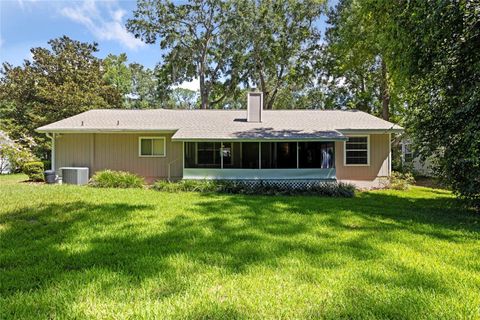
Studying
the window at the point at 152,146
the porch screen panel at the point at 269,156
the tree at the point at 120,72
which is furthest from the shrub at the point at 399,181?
the tree at the point at 120,72

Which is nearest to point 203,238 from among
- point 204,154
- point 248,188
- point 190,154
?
point 248,188

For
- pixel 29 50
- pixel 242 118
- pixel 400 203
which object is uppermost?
pixel 29 50

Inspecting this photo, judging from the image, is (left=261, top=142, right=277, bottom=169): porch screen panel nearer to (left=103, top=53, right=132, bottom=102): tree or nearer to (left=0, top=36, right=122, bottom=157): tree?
(left=0, top=36, right=122, bottom=157): tree

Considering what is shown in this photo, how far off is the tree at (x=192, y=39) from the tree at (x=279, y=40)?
133 centimetres

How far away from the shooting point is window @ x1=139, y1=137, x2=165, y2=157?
1447 centimetres

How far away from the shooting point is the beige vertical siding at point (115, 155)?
1430 centimetres

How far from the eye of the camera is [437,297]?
3088 millimetres

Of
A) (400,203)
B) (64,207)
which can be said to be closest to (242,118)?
(400,203)

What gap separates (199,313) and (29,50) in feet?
105

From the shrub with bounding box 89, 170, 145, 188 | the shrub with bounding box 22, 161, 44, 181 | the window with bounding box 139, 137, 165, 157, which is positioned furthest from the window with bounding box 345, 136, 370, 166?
the shrub with bounding box 22, 161, 44, 181

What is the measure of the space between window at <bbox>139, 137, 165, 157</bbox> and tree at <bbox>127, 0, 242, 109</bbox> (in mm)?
12204

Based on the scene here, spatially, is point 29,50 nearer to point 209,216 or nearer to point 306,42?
point 306,42

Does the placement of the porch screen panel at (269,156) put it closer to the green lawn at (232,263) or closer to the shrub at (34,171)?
the green lawn at (232,263)

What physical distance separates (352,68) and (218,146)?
1382 centimetres
